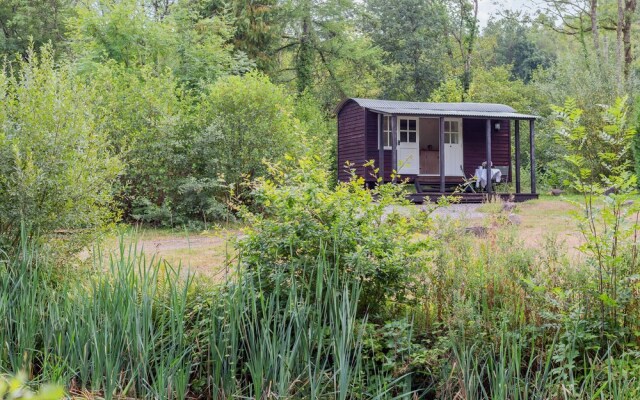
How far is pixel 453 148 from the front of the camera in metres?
18.2

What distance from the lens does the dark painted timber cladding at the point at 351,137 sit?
17.6 metres

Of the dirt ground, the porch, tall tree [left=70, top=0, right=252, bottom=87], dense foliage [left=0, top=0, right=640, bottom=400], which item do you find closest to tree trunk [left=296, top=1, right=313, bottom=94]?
tall tree [left=70, top=0, right=252, bottom=87]

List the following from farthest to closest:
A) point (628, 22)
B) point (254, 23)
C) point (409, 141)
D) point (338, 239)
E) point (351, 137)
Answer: point (628, 22) → point (254, 23) → point (351, 137) → point (409, 141) → point (338, 239)

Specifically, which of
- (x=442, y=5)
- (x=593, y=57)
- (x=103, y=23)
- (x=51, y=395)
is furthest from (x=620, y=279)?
(x=442, y=5)

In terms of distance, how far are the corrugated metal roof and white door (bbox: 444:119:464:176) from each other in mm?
538

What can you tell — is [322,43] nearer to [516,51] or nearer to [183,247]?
[183,247]

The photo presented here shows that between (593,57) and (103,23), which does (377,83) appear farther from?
(103,23)

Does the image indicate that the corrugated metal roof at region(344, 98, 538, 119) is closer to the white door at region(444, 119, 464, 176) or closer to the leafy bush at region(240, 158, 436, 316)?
the white door at region(444, 119, 464, 176)

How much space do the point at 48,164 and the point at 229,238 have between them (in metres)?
1.84

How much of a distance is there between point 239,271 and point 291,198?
71 centimetres

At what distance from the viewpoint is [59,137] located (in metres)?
5.06

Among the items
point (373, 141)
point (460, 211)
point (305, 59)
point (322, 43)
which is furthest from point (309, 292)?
point (322, 43)

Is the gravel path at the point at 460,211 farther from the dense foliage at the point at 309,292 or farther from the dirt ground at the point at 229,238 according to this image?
the dense foliage at the point at 309,292

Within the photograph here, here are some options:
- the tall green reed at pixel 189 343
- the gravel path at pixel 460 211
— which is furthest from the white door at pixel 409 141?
the tall green reed at pixel 189 343
